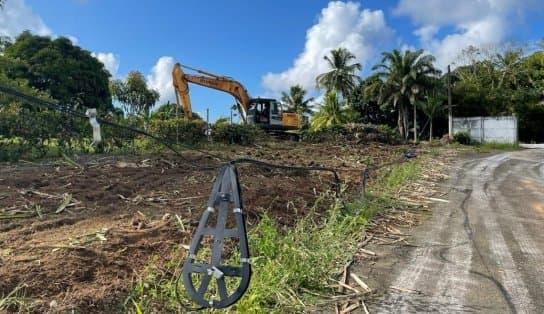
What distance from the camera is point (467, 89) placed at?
36969mm

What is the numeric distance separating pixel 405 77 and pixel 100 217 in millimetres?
33497

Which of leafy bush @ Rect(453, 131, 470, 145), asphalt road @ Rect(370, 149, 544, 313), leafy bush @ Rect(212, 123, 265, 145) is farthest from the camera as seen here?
leafy bush @ Rect(453, 131, 470, 145)

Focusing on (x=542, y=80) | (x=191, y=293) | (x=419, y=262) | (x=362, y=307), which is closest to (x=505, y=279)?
(x=419, y=262)

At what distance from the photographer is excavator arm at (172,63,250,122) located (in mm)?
20311

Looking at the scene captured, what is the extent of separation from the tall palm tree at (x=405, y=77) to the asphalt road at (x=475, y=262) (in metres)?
28.5

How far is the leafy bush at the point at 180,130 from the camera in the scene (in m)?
17.3

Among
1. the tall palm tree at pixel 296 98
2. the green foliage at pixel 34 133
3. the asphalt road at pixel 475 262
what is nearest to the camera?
the asphalt road at pixel 475 262

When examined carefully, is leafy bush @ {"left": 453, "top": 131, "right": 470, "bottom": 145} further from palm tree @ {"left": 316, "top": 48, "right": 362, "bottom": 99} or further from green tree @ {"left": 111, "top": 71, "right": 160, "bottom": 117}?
green tree @ {"left": 111, "top": 71, "right": 160, "bottom": 117}

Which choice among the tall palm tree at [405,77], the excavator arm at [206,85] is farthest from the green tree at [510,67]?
the excavator arm at [206,85]

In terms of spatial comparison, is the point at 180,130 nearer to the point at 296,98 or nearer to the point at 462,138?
the point at 462,138

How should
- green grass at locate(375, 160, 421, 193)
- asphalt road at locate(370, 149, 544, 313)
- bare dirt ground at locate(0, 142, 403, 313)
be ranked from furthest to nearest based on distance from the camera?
1. green grass at locate(375, 160, 421, 193)
2. asphalt road at locate(370, 149, 544, 313)
3. bare dirt ground at locate(0, 142, 403, 313)

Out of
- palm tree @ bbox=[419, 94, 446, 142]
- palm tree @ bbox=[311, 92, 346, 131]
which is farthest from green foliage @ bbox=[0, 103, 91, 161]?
palm tree @ bbox=[419, 94, 446, 142]

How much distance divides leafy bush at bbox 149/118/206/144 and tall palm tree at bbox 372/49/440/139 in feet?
73.5

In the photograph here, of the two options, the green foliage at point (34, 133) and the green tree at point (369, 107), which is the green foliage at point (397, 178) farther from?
the green tree at point (369, 107)
